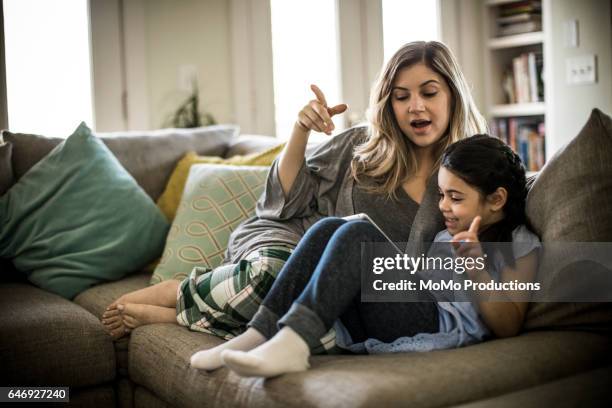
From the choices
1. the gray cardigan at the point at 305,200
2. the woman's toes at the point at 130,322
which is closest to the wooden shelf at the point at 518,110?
the gray cardigan at the point at 305,200

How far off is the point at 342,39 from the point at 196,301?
2524mm

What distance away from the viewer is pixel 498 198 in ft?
5.02

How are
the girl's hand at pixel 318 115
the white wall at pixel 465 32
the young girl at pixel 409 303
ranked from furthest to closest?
the white wall at pixel 465 32 < the girl's hand at pixel 318 115 < the young girl at pixel 409 303

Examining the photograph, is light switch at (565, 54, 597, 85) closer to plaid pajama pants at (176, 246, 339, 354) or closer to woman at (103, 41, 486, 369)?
woman at (103, 41, 486, 369)

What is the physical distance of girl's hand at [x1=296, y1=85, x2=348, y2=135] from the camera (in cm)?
182

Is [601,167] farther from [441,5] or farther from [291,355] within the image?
[441,5]

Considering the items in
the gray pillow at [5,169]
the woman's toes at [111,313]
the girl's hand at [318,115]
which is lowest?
the woman's toes at [111,313]

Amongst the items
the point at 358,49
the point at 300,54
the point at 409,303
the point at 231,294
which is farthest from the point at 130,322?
the point at 358,49

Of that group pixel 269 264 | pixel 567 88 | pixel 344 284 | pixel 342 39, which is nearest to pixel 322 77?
pixel 342 39

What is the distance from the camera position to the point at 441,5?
429 centimetres

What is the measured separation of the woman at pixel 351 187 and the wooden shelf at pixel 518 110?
2.40 meters

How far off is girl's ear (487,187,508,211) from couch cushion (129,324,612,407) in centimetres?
27

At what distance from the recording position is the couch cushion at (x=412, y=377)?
3.99 ft

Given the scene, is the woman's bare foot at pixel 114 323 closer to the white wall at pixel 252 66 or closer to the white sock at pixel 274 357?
the white sock at pixel 274 357
